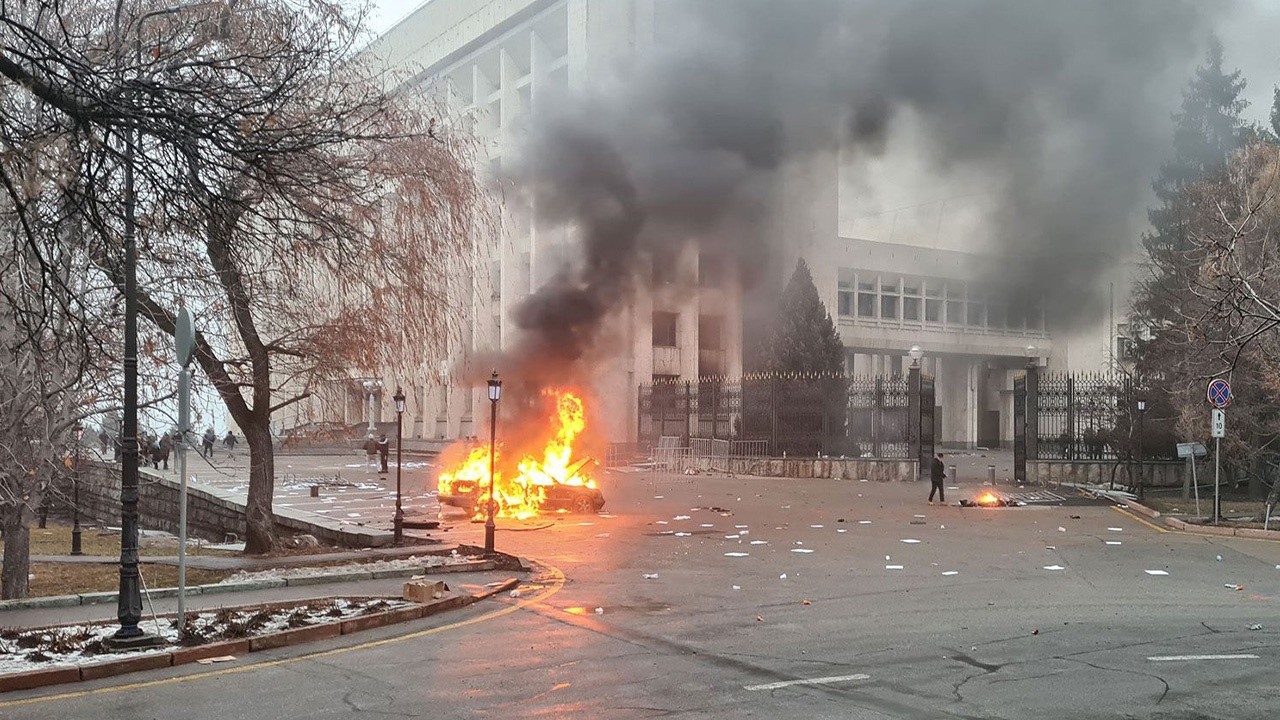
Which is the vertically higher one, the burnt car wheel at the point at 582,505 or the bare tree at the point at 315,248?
the bare tree at the point at 315,248

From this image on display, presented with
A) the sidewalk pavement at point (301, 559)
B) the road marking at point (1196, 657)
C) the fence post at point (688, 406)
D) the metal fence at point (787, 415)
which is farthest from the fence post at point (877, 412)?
the road marking at point (1196, 657)

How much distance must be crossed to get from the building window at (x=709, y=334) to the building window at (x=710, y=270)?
13.7 metres

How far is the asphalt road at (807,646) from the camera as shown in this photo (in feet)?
23.3

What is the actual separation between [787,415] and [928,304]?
29.7ft

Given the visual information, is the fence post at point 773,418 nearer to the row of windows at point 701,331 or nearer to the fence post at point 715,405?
the fence post at point 715,405

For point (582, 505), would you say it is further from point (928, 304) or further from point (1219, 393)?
point (928, 304)

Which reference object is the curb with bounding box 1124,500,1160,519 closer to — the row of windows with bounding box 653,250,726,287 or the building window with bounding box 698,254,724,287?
the row of windows with bounding box 653,250,726,287

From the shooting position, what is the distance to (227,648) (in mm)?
9164

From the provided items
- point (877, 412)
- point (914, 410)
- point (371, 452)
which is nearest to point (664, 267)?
point (914, 410)

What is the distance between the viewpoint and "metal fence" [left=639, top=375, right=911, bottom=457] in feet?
117

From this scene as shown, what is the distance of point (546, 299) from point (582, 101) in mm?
5964

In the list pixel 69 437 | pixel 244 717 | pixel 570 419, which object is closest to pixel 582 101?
pixel 570 419

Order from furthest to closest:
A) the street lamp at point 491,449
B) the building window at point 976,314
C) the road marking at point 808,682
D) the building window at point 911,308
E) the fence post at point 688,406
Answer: the building window at point 911,308, the fence post at point 688,406, the building window at point 976,314, the street lamp at point 491,449, the road marking at point 808,682

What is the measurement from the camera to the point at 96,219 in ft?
22.7
